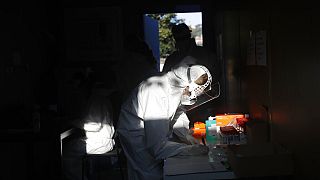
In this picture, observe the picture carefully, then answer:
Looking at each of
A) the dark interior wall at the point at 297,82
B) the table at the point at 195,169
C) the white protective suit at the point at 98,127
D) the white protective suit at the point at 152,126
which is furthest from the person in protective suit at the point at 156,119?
the white protective suit at the point at 98,127

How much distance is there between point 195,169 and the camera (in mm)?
1804

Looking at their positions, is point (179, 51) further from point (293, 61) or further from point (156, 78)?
point (293, 61)

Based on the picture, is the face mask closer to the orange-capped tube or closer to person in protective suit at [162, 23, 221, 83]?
the orange-capped tube

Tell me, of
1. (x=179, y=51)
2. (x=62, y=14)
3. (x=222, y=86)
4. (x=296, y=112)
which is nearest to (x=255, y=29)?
(x=296, y=112)

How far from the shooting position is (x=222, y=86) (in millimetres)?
3346

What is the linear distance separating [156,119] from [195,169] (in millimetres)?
440

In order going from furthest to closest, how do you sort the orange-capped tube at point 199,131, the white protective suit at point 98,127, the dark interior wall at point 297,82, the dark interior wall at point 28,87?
the white protective suit at point 98,127 → the dark interior wall at point 28,87 → the orange-capped tube at point 199,131 → the dark interior wall at point 297,82

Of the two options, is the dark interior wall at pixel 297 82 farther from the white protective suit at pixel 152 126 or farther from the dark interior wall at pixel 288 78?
the white protective suit at pixel 152 126

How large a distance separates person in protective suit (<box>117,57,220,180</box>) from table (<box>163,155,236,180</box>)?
10 centimetres

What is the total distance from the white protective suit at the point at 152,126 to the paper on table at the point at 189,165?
0.06m

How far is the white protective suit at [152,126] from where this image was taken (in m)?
2.14

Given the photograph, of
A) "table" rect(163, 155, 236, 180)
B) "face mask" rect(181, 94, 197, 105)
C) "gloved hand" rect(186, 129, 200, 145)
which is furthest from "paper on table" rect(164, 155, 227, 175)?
"face mask" rect(181, 94, 197, 105)

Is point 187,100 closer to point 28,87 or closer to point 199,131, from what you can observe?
point 199,131

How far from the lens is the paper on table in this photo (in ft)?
5.88
